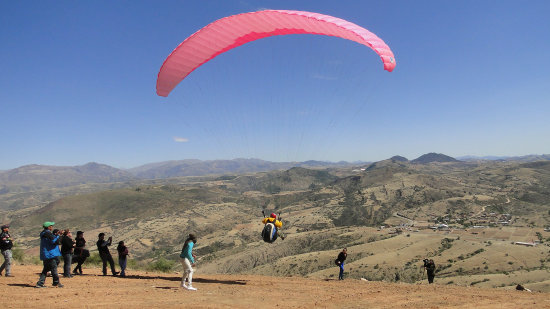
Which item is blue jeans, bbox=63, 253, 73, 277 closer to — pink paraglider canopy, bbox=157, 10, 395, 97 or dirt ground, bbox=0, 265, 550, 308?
dirt ground, bbox=0, 265, 550, 308

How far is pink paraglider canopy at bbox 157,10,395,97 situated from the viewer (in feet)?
30.9

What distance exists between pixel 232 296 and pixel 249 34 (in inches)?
330

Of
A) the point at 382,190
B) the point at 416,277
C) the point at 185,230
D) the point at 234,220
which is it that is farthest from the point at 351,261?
the point at 382,190

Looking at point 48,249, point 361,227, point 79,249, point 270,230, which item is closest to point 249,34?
point 270,230

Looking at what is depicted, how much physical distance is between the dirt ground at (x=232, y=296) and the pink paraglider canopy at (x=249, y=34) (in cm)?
668

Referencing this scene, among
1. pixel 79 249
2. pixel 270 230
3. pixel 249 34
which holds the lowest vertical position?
pixel 79 249

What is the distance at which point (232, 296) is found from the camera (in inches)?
290

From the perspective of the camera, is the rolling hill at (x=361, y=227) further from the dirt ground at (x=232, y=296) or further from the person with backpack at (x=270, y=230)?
the dirt ground at (x=232, y=296)

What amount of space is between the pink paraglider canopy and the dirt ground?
6680 mm

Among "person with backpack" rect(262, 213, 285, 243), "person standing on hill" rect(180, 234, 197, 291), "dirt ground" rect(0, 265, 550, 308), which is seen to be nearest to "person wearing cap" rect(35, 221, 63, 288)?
"dirt ground" rect(0, 265, 550, 308)

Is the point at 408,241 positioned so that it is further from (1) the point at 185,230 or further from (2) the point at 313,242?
(1) the point at 185,230

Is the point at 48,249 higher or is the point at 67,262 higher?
the point at 48,249

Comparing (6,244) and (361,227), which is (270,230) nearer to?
(6,244)

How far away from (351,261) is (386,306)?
25.1m
